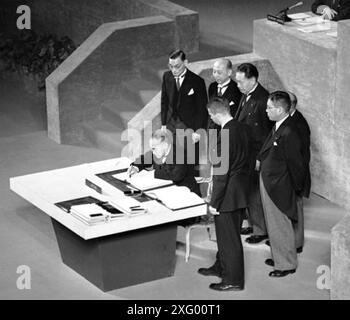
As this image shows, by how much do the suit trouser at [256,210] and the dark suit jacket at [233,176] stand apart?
4.46 feet

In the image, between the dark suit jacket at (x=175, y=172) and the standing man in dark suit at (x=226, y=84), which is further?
the standing man in dark suit at (x=226, y=84)

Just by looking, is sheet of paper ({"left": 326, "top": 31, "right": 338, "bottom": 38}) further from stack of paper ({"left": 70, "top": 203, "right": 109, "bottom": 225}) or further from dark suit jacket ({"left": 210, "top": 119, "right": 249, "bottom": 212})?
stack of paper ({"left": 70, "top": 203, "right": 109, "bottom": 225})

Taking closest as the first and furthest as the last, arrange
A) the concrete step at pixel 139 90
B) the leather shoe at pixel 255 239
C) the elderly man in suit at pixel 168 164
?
the elderly man in suit at pixel 168 164 → the leather shoe at pixel 255 239 → the concrete step at pixel 139 90

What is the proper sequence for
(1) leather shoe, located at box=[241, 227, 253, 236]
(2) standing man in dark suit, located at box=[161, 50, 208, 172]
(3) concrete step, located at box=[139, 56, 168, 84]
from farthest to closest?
(3) concrete step, located at box=[139, 56, 168, 84], (2) standing man in dark suit, located at box=[161, 50, 208, 172], (1) leather shoe, located at box=[241, 227, 253, 236]

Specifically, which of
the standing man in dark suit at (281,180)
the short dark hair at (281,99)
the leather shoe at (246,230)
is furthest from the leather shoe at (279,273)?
the short dark hair at (281,99)

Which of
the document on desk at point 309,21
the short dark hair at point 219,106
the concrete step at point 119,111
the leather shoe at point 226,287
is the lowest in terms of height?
the leather shoe at point 226,287

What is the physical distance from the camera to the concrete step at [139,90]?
15.6 m

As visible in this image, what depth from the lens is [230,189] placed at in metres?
11.1

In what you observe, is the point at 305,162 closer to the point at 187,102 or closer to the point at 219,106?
the point at 219,106

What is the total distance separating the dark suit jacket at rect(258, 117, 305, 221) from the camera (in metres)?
11.6

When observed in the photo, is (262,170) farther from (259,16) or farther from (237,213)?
(259,16)

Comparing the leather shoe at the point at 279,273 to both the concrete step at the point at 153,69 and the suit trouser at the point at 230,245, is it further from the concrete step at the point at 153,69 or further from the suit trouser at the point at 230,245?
the concrete step at the point at 153,69

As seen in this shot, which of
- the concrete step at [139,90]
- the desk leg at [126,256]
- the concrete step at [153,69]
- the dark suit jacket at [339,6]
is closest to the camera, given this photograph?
the desk leg at [126,256]

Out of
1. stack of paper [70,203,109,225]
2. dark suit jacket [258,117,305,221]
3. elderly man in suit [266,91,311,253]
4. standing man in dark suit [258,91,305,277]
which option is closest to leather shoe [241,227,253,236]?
elderly man in suit [266,91,311,253]
